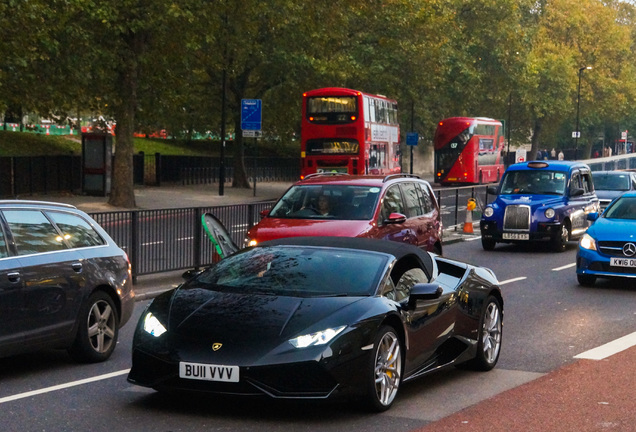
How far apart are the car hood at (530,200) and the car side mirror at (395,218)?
8.78 metres

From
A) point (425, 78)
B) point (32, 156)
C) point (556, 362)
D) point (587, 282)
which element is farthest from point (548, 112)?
point (556, 362)

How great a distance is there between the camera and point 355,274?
812cm

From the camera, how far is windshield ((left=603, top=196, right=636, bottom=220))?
17.3m

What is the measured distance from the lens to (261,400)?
24.6 ft

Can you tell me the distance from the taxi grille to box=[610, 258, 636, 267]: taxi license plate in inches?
261

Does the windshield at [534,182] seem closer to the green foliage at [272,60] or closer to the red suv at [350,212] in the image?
the red suv at [350,212]

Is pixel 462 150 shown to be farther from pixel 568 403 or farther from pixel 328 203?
pixel 568 403

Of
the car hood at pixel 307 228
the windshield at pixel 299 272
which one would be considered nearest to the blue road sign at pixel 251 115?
the car hood at pixel 307 228

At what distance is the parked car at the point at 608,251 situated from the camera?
53.6 feet

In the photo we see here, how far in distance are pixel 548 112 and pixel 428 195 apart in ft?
231

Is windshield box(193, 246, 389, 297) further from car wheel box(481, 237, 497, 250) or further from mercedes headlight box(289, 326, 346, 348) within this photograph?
car wheel box(481, 237, 497, 250)

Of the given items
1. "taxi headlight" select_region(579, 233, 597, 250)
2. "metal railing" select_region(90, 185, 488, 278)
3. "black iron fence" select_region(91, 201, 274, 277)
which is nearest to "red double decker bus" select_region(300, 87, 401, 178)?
"metal railing" select_region(90, 185, 488, 278)

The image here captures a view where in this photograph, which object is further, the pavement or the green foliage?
the green foliage

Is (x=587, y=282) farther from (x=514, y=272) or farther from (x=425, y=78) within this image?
(x=425, y=78)
